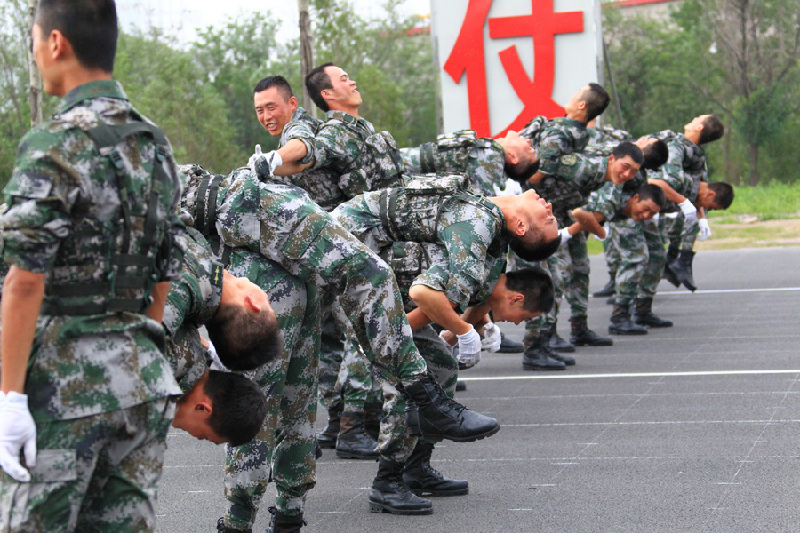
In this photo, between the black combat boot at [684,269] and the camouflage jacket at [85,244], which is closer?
the camouflage jacket at [85,244]

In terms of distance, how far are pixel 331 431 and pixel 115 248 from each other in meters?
3.99

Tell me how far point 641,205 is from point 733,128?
34267 mm

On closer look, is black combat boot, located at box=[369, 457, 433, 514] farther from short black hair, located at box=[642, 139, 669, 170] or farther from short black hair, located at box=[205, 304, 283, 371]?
short black hair, located at box=[642, 139, 669, 170]

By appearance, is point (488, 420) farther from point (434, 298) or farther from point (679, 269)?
point (679, 269)

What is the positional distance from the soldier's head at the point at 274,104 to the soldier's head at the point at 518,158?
1559 millimetres

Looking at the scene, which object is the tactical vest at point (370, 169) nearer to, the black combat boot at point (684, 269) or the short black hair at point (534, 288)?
the short black hair at point (534, 288)

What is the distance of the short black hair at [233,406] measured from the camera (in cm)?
340

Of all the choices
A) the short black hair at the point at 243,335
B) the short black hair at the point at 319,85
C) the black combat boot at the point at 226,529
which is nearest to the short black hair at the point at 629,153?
the short black hair at the point at 319,85

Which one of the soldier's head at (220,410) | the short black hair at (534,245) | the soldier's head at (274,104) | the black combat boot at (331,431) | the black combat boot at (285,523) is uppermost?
the soldier's head at (274,104)

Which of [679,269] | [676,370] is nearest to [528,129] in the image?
[676,370]

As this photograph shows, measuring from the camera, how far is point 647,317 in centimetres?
1097

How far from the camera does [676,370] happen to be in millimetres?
8414

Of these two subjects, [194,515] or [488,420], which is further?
[194,515]

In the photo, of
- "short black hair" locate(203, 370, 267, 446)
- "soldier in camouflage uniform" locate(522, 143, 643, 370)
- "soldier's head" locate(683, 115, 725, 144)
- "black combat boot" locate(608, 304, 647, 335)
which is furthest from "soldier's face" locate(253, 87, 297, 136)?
"soldier's head" locate(683, 115, 725, 144)
